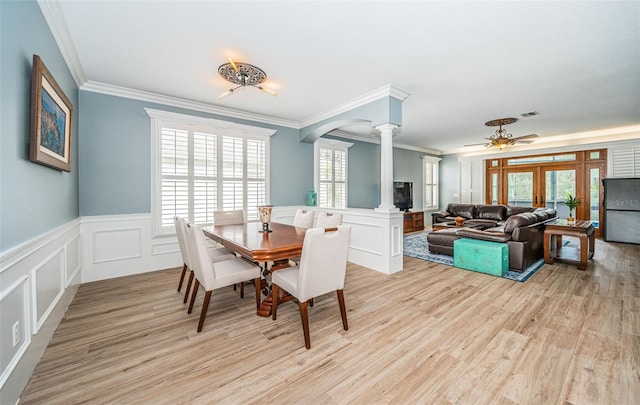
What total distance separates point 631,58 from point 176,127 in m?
5.77

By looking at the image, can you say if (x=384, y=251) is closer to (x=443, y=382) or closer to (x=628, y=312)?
(x=443, y=382)

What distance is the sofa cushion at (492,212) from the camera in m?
6.41

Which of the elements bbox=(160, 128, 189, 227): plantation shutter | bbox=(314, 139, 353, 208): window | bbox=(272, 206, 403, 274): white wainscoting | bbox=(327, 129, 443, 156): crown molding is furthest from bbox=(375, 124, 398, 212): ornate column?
bbox=(160, 128, 189, 227): plantation shutter

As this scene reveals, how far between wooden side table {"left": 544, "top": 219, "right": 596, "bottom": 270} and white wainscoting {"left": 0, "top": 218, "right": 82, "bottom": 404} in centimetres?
605

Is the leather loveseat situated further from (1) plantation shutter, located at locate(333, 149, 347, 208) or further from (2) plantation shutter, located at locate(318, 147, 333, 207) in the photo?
(2) plantation shutter, located at locate(318, 147, 333, 207)

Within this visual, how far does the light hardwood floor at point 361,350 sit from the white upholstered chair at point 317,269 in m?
0.37

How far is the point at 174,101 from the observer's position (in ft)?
13.0

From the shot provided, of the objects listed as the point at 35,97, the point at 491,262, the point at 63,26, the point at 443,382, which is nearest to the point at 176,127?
the point at 63,26

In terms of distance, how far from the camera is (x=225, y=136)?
4480mm

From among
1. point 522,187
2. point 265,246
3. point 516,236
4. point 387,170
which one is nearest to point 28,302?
point 265,246

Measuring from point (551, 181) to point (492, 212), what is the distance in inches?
93.4

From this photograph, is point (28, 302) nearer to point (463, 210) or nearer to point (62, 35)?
point (62, 35)

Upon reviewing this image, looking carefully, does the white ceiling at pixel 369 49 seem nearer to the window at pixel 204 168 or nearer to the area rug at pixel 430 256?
the window at pixel 204 168

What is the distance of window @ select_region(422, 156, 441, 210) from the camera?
8.66 m
